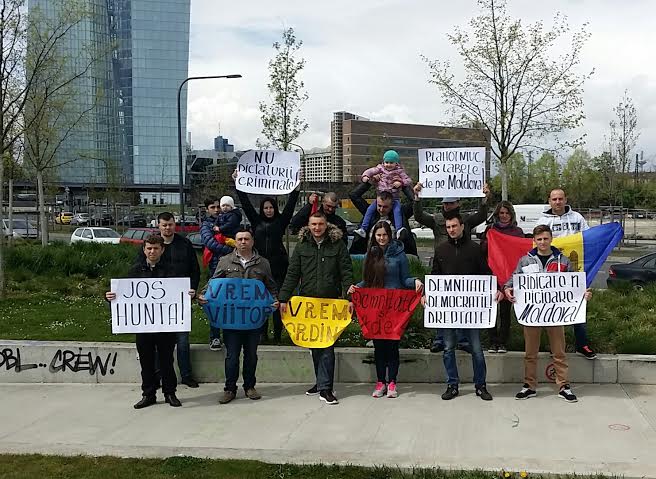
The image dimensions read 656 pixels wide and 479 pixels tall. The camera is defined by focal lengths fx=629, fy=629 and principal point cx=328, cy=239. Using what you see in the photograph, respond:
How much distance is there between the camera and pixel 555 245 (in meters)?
7.62

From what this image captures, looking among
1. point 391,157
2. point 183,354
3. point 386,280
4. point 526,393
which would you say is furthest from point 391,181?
point 183,354

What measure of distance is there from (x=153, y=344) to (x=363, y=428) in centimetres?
253

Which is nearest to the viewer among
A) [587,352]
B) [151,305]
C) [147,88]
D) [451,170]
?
[151,305]

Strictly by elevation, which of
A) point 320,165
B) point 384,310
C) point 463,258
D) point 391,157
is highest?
point 320,165

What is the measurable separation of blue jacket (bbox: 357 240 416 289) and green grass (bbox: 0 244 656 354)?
121cm

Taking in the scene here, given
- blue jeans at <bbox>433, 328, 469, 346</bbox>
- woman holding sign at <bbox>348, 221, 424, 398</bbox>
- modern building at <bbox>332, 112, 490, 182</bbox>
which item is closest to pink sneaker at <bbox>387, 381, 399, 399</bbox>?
woman holding sign at <bbox>348, 221, 424, 398</bbox>

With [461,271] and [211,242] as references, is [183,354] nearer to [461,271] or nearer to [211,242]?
[211,242]

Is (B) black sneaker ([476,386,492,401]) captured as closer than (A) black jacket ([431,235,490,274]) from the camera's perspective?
Yes

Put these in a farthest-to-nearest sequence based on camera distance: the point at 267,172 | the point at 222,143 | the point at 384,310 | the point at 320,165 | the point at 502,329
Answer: the point at 222,143 < the point at 320,165 < the point at 267,172 < the point at 502,329 < the point at 384,310

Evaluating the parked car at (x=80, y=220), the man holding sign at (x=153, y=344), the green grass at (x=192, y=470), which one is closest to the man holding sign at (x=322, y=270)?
the man holding sign at (x=153, y=344)

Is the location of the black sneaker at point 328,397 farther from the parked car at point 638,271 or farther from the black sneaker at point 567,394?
the parked car at point 638,271

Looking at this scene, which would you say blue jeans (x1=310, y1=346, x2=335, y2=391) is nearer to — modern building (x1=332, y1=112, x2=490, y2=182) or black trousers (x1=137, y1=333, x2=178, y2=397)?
black trousers (x1=137, y1=333, x2=178, y2=397)

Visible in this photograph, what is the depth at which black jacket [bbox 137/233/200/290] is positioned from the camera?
7.11 m

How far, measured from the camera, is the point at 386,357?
7.14 meters
